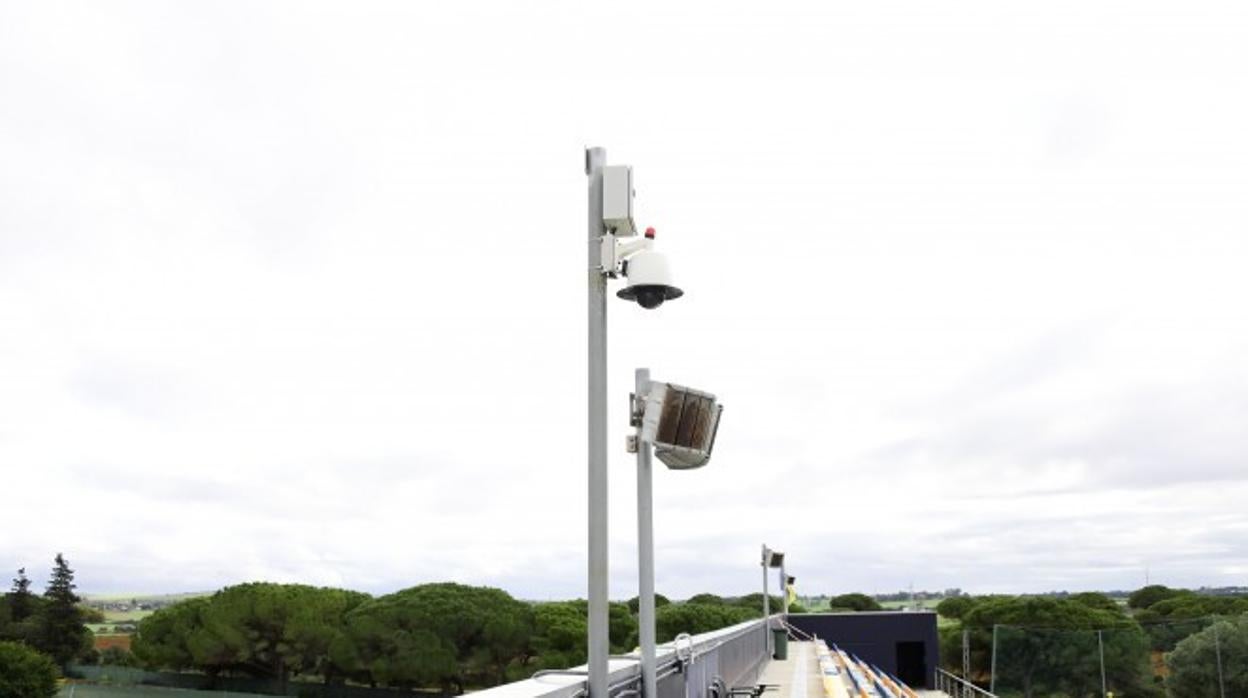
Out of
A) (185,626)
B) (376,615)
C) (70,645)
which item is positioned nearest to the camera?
(376,615)

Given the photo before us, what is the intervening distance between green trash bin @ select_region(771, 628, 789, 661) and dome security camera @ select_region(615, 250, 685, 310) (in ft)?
56.3

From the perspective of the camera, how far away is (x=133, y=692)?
66688 mm

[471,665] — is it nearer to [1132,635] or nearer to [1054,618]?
[1054,618]

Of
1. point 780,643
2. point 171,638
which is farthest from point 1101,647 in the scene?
point 171,638

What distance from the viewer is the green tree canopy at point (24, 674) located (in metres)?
55.1

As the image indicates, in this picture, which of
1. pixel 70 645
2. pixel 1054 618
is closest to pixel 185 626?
pixel 70 645

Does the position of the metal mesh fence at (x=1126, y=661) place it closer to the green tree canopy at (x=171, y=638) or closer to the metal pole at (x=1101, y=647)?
the metal pole at (x=1101, y=647)

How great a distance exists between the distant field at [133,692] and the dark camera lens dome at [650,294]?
62981 millimetres

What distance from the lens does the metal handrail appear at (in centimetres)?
2738

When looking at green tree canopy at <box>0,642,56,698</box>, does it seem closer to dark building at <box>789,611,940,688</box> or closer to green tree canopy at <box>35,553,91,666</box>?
green tree canopy at <box>35,553,91,666</box>

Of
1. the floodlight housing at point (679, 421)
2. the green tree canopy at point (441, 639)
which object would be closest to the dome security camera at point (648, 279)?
the floodlight housing at point (679, 421)

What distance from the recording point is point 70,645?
8494 centimetres

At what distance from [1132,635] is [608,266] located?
36.4m

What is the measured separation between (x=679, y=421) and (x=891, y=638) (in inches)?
1251
